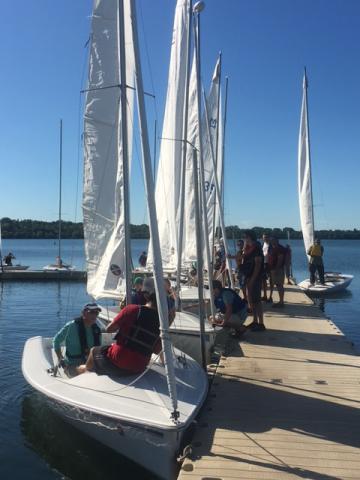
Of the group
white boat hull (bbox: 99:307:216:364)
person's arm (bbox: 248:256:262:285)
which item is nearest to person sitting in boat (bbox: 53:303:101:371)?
white boat hull (bbox: 99:307:216:364)

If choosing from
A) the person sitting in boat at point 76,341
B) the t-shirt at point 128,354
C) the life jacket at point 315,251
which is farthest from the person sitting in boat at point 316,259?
the t-shirt at point 128,354

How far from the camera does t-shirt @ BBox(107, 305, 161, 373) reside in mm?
5434

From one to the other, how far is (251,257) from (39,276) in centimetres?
2156

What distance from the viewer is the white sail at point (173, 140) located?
13.1 metres

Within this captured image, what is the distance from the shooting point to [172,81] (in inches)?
559

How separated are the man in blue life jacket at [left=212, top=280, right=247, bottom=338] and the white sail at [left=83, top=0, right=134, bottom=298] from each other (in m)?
2.08

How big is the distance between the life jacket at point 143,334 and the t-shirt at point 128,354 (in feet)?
0.11

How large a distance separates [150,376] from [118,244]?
2.66 metres

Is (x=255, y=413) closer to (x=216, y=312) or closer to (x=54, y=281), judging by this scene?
(x=216, y=312)

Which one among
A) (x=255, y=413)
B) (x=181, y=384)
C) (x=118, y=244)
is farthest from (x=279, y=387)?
(x=118, y=244)

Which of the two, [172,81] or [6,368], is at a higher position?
[172,81]

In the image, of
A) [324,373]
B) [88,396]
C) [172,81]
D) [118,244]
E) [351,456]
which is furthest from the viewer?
[172,81]

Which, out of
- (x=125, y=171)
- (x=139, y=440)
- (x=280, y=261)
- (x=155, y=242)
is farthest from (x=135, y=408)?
(x=280, y=261)

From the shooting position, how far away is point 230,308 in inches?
355
